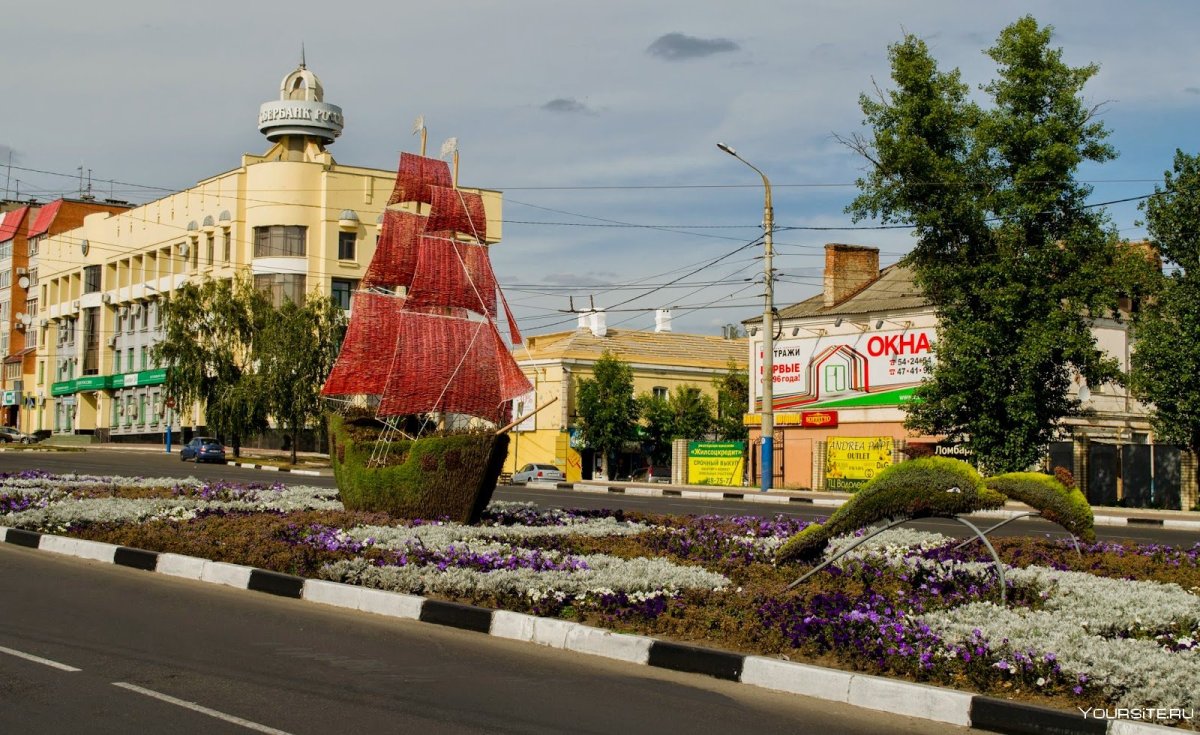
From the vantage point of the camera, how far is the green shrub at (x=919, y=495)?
964 centimetres

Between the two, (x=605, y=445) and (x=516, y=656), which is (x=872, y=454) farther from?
(x=516, y=656)

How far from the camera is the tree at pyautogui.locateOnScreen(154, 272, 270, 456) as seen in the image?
55.2m

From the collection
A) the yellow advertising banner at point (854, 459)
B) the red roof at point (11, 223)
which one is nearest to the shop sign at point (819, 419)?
the yellow advertising banner at point (854, 459)

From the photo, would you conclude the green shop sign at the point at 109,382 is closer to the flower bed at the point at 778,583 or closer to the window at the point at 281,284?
the window at the point at 281,284

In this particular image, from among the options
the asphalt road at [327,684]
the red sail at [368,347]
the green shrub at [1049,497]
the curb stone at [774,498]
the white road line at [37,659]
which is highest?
the red sail at [368,347]

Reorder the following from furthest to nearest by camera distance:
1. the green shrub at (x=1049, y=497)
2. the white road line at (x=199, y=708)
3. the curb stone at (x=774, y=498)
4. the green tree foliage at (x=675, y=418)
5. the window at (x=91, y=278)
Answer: the window at (x=91, y=278) < the green tree foliage at (x=675, y=418) < the curb stone at (x=774, y=498) < the green shrub at (x=1049, y=497) < the white road line at (x=199, y=708)

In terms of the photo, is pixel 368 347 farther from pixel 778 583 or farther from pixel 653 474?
pixel 653 474

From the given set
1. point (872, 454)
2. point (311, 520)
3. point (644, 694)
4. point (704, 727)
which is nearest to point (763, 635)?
point (644, 694)

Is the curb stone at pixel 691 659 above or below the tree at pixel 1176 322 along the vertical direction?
below

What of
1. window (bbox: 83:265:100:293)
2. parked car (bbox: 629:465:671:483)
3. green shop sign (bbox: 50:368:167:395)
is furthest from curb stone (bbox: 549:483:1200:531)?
window (bbox: 83:265:100:293)

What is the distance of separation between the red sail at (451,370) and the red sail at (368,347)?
0.49 metres

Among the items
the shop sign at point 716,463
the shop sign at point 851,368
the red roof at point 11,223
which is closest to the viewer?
the shop sign at point 851,368

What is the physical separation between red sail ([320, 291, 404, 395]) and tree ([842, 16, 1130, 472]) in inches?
758

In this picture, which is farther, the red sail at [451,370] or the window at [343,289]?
the window at [343,289]
